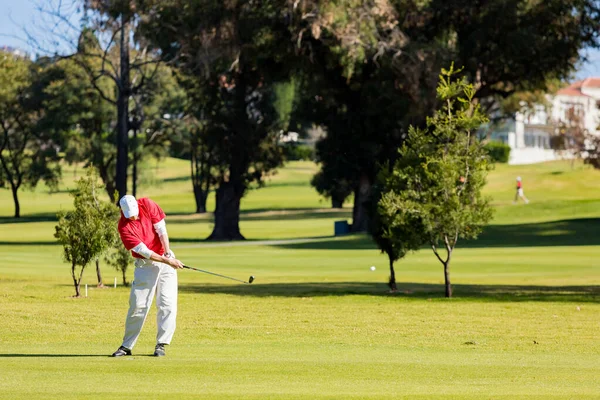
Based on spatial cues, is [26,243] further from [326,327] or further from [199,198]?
[326,327]

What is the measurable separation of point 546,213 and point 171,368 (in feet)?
196

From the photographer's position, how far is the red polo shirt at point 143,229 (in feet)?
45.9

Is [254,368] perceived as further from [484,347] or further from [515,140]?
[515,140]

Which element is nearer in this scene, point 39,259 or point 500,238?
point 39,259

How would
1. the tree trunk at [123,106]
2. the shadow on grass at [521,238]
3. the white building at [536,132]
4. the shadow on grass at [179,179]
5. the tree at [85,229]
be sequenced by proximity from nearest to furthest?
the tree at [85,229] < the tree trunk at [123,106] < the shadow on grass at [521,238] < the shadow on grass at [179,179] < the white building at [536,132]

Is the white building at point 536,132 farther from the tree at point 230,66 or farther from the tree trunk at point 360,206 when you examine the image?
Answer: the tree at point 230,66

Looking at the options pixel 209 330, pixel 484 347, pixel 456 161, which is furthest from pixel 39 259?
pixel 484 347

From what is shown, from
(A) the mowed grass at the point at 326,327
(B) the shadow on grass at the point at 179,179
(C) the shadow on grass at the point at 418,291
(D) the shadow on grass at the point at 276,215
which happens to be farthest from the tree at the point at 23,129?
(C) the shadow on grass at the point at 418,291

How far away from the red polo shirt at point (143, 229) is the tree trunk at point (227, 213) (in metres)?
44.1

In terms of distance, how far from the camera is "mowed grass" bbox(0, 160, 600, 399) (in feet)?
39.8

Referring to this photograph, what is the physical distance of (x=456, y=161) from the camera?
83.9 ft

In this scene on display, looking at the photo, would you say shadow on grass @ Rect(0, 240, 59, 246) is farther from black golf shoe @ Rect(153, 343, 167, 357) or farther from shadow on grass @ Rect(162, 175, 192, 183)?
shadow on grass @ Rect(162, 175, 192, 183)

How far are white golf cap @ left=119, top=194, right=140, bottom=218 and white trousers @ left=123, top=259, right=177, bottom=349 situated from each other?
1.90 feet

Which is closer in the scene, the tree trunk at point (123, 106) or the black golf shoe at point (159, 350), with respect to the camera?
the black golf shoe at point (159, 350)
